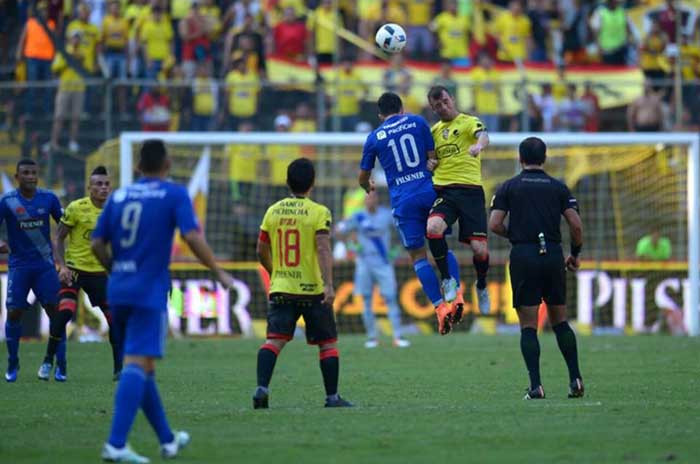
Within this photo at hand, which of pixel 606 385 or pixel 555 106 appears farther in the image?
pixel 555 106

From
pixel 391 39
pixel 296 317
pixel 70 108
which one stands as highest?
pixel 70 108

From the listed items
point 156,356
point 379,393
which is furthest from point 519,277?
point 156,356

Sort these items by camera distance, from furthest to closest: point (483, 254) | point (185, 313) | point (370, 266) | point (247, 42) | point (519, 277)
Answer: point (247, 42) < point (185, 313) < point (370, 266) < point (483, 254) < point (519, 277)

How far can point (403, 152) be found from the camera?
15.6m

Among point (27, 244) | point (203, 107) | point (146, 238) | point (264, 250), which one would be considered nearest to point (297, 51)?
point (203, 107)

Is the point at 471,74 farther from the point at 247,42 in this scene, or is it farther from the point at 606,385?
the point at 606,385

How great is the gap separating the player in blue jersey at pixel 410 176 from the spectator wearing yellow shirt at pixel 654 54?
1556cm

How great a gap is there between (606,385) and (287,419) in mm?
4880

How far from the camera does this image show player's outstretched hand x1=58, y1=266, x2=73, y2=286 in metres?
16.5

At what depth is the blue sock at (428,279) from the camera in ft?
51.8

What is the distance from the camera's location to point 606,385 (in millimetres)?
15500

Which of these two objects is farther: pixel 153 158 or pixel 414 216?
pixel 414 216

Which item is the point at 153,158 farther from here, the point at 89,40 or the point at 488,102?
the point at 89,40

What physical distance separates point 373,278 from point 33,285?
8446 mm
